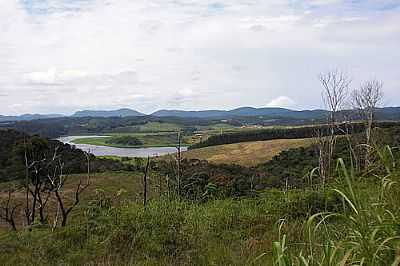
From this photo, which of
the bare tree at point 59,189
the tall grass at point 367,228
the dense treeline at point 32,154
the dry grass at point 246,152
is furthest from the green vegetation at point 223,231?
the dry grass at point 246,152

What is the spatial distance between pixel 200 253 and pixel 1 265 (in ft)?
7.24

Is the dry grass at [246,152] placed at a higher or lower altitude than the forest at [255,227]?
lower

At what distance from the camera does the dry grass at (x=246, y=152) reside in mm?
48812

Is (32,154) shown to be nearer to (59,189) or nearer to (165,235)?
(59,189)

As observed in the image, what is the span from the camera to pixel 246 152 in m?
53.7

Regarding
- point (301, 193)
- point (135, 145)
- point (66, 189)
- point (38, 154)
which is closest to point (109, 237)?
point (301, 193)

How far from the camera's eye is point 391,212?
2209mm

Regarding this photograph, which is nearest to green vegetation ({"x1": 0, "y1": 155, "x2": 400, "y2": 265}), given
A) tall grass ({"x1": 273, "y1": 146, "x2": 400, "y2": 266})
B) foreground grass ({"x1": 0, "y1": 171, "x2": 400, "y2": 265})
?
foreground grass ({"x1": 0, "y1": 171, "x2": 400, "y2": 265})

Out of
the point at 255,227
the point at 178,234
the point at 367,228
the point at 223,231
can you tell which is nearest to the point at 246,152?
the point at 255,227

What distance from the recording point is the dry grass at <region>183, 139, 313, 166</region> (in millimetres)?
48812

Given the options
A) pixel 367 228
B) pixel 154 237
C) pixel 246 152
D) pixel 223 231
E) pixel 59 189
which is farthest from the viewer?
pixel 246 152

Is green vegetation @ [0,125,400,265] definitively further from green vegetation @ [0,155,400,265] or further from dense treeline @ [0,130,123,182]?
dense treeline @ [0,130,123,182]

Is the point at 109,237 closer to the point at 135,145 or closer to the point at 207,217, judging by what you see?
the point at 207,217

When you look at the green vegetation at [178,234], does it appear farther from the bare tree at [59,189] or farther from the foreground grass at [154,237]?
the bare tree at [59,189]
